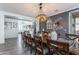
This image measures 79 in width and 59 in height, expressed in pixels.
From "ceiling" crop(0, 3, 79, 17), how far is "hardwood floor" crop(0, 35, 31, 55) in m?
0.51

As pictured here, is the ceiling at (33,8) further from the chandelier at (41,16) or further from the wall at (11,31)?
the wall at (11,31)

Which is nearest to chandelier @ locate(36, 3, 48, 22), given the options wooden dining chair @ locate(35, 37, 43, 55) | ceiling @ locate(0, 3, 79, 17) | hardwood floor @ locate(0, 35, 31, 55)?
ceiling @ locate(0, 3, 79, 17)

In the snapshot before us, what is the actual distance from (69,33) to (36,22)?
65 cm

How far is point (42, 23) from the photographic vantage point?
2189mm

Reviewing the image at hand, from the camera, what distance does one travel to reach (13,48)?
7.32 ft

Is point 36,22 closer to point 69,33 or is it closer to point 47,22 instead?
point 47,22

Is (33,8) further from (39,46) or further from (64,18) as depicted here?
(39,46)

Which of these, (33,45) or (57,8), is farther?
(33,45)

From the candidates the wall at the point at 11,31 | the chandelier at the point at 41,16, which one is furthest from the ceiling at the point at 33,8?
the wall at the point at 11,31

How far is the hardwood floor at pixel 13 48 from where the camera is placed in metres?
2.20

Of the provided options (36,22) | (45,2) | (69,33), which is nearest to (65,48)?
(69,33)

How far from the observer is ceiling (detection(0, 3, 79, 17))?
7.06 feet

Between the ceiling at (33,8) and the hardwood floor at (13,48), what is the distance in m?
0.51

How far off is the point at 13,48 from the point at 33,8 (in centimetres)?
86
